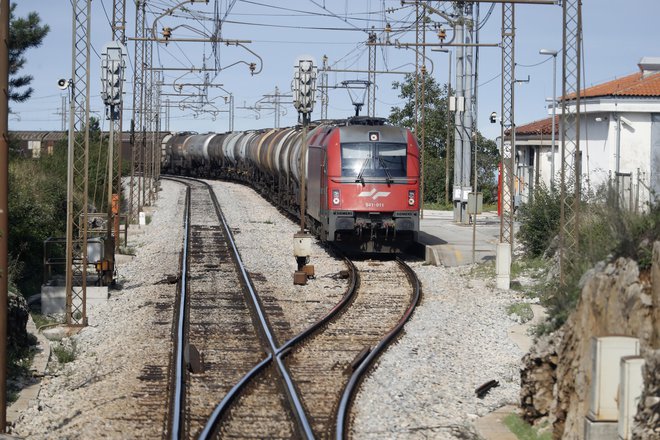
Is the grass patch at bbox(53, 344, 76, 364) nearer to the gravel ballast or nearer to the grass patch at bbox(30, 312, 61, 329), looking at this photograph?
the gravel ballast

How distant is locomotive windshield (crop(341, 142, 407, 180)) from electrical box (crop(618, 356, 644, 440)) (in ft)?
53.9

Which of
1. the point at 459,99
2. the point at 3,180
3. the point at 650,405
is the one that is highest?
the point at 459,99

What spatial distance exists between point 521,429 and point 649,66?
32280 millimetres

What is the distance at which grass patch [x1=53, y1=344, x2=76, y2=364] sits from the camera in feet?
44.3

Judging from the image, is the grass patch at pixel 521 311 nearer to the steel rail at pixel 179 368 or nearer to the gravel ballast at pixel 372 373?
the gravel ballast at pixel 372 373

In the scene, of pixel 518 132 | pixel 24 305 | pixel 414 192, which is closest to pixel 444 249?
pixel 414 192

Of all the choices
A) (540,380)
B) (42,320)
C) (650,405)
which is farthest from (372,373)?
(42,320)

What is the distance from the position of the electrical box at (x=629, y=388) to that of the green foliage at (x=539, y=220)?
16703mm

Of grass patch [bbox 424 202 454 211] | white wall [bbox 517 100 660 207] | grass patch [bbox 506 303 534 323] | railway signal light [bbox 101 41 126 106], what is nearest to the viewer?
grass patch [bbox 506 303 534 323]

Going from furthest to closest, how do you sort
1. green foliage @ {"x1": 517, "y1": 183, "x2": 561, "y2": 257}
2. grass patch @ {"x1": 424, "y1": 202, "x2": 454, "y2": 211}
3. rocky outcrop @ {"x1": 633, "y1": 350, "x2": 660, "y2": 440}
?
grass patch @ {"x1": 424, "y1": 202, "x2": 454, "y2": 211}
green foliage @ {"x1": 517, "y1": 183, "x2": 561, "y2": 257}
rocky outcrop @ {"x1": 633, "y1": 350, "x2": 660, "y2": 440}

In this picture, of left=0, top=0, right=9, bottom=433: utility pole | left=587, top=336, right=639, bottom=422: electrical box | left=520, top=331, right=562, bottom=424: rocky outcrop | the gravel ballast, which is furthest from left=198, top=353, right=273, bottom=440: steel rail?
left=587, top=336, right=639, bottom=422: electrical box

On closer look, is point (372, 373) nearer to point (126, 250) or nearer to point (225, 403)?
point (225, 403)

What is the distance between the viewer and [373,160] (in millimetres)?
24266

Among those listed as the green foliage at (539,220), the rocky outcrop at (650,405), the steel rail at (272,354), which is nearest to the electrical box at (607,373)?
the rocky outcrop at (650,405)
